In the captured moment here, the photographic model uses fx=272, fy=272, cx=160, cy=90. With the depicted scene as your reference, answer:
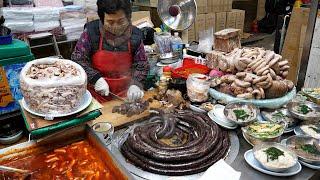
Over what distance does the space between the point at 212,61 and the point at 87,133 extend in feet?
5.32

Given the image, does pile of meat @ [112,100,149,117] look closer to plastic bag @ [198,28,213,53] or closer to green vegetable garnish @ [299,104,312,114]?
green vegetable garnish @ [299,104,312,114]

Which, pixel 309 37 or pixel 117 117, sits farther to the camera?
pixel 309 37

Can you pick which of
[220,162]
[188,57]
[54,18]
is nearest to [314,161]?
[220,162]

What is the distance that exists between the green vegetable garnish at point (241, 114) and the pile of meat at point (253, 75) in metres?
0.20

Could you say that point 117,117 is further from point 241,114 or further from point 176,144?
point 241,114

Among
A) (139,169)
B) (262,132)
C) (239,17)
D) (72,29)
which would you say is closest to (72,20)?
(72,29)

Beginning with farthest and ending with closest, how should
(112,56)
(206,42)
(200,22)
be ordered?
(200,22) → (206,42) → (112,56)

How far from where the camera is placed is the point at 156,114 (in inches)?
88.4

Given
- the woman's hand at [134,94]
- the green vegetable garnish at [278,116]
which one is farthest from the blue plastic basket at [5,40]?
the green vegetable garnish at [278,116]

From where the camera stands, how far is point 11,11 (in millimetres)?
4227

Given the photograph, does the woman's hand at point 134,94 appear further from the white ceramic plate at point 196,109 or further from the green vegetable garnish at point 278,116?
the green vegetable garnish at point 278,116

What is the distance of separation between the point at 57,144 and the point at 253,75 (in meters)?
1.75

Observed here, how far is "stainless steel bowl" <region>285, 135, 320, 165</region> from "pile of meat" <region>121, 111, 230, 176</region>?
45 centimetres

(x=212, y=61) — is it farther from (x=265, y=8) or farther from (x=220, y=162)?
(x=265, y=8)
